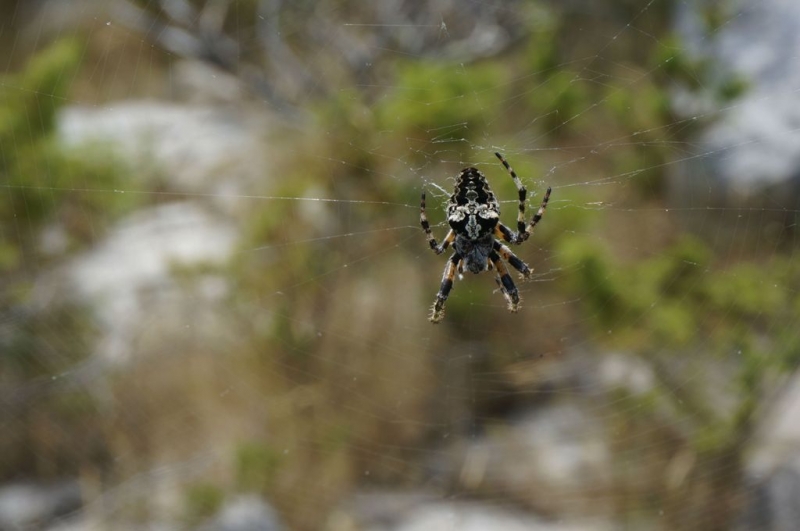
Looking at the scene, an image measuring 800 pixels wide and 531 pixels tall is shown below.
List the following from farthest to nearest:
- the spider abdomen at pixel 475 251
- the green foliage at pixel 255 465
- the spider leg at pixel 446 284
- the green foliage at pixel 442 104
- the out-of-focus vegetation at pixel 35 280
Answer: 1. the green foliage at pixel 255 465
2. the out-of-focus vegetation at pixel 35 280
3. the green foliage at pixel 442 104
4. the spider leg at pixel 446 284
5. the spider abdomen at pixel 475 251

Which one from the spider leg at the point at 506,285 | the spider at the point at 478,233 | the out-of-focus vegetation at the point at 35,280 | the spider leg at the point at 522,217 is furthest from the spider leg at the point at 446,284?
the out-of-focus vegetation at the point at 35,280

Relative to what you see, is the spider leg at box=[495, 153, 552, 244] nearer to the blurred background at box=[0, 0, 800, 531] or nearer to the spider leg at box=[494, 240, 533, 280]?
the spider leg at box=[494, 240, 533, 280]

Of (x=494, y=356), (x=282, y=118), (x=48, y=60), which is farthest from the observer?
(x=282, y=118)

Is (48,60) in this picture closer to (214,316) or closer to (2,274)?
(2,274)

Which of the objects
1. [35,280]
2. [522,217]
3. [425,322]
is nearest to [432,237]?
[522,217]

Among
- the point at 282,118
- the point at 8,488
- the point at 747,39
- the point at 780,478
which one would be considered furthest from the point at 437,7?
the point at 8,488

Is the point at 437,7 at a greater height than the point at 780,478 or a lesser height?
greater

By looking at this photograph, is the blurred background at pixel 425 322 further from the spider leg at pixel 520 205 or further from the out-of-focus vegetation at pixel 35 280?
the spider leg at pixel 520 205
